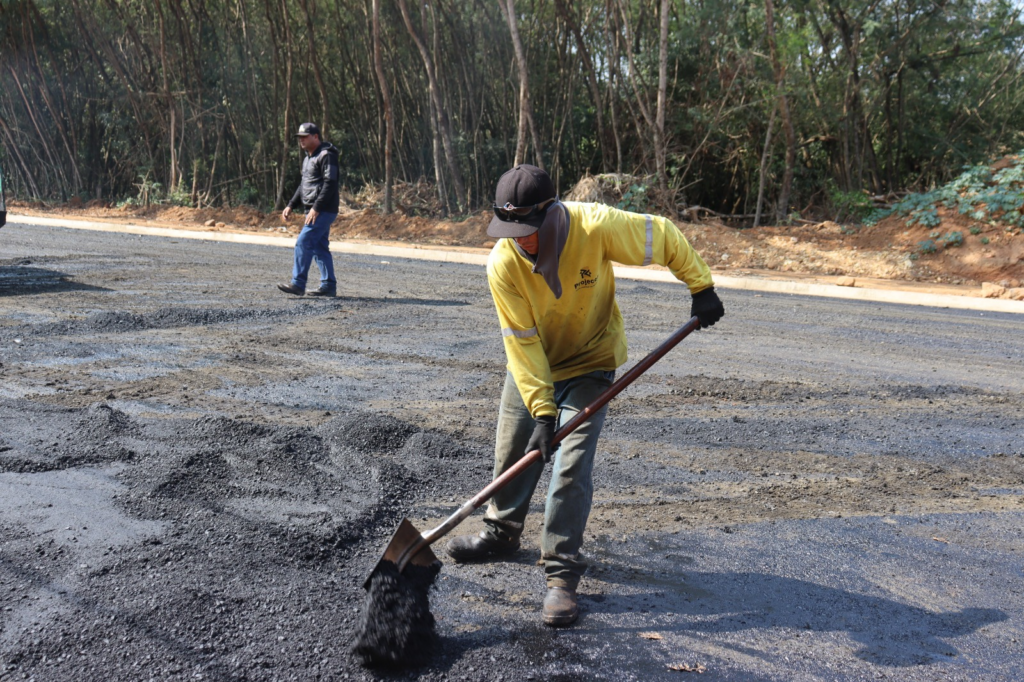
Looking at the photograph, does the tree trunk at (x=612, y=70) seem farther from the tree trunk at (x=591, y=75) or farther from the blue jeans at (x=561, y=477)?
the blue jeans at (x=561, y=477)

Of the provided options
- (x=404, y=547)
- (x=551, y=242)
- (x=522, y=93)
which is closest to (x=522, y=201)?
(x=551, y=242)

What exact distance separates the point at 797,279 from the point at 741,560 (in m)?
10.0

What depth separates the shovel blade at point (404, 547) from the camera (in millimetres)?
2979

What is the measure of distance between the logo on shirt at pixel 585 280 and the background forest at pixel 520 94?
12757 millimetres

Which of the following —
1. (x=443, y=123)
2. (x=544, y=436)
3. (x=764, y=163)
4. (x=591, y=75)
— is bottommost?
(x=544, y=436)

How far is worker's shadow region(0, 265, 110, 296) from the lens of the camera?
29.4 feet

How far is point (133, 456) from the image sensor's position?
4.29m

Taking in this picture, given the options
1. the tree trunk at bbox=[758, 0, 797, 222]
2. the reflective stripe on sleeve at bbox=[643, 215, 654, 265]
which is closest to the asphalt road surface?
the reflective stripe on sleeve at bbox=[643, 215, 654, 265]

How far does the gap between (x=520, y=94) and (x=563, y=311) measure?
1517 cm

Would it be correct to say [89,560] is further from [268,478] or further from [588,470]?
[588,470]

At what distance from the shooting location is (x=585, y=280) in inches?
122

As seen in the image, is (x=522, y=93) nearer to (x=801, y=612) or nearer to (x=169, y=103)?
(x=169, y=103)


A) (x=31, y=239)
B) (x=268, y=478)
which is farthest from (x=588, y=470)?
(x=31, y=239)

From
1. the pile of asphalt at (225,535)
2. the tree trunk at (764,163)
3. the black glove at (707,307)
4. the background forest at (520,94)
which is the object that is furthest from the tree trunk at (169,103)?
the black glove at (707,307)
